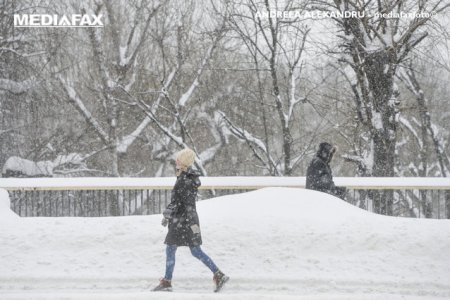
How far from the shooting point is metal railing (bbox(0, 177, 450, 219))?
41.4ft

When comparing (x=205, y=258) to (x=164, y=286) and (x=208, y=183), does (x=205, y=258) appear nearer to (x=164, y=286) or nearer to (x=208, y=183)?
(x=164, y=286)

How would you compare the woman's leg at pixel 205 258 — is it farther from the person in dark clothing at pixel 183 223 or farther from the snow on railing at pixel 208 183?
the snow on railing at pixel 208 183

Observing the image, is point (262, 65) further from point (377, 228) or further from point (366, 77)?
point (377, 228)

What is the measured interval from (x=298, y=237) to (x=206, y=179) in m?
4.78

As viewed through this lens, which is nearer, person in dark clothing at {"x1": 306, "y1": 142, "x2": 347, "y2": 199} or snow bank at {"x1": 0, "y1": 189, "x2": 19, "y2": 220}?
snow bank at {"x1": 0, "y1": 189, "x2": 19, "y2": 220}

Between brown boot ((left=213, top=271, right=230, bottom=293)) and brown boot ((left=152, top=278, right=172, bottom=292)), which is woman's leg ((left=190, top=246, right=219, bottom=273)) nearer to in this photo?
brown boot ((left=213, top=271, right=230, bottom=293))

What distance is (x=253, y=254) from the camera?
8523 millimetres

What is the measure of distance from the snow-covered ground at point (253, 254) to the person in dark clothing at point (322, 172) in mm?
799

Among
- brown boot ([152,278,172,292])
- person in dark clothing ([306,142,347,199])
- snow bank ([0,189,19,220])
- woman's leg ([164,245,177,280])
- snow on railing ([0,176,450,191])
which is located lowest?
brown boot ([152,278,172,292])

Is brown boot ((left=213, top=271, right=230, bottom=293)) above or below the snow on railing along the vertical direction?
below

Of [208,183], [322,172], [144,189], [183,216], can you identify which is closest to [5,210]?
[144,189]

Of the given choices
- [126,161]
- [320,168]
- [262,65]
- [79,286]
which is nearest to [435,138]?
[262,65]

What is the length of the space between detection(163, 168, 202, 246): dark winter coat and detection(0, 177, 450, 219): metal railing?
5.49 m

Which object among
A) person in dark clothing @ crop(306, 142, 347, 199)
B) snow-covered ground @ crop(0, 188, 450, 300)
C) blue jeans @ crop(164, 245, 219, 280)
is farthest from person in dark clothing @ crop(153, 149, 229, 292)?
person in dark clothing @ crop(306, 142, 347, 199)
